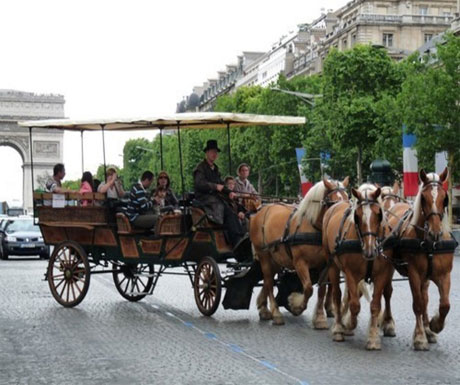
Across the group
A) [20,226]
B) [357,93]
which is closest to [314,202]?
[20,226]

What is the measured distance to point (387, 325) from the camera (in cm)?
1420

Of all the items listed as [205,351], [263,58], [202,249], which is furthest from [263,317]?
[263,58]

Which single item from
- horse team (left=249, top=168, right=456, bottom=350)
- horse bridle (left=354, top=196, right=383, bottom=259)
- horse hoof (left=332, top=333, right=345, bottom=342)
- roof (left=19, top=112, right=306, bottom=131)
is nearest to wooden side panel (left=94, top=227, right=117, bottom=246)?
roof (left=19, top=112, right=306, bottom=131)

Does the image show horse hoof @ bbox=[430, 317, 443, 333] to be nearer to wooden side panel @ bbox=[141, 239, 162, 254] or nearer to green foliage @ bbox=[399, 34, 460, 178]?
wooden side panel @ bbox=[141, 239, 162, 254]

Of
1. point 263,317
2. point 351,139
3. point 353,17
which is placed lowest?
point 263,317

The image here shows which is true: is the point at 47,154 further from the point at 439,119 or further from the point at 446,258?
the point at 446,258

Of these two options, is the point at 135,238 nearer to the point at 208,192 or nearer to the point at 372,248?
the point at 208,192

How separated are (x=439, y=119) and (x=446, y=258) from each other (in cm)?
3994

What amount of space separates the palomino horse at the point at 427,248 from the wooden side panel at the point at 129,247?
5972 mm

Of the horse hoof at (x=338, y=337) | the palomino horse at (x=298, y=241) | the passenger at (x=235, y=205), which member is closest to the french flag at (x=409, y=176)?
the passenger at (x=235, y=205)

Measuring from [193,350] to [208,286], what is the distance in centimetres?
362

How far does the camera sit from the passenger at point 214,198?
17.1m

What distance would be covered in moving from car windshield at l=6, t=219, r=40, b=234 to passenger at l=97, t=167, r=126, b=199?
2200 centimetres

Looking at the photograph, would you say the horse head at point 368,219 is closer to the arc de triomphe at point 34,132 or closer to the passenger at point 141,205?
the passenger at point 141,205
